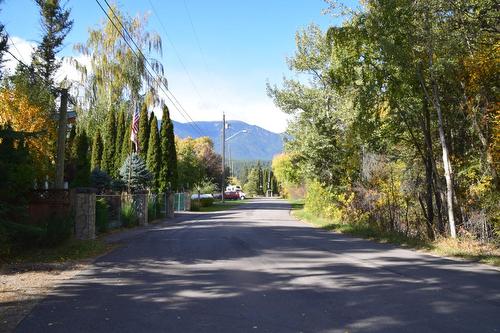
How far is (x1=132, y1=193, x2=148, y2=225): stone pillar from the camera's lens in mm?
25938

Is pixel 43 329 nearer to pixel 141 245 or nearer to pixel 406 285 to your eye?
pixel 406 285

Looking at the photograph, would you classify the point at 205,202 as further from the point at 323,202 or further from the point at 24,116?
the point at 24,116

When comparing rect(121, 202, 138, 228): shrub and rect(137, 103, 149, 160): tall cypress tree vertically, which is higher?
rect(137, 103, 149, 160): tall cypress tree

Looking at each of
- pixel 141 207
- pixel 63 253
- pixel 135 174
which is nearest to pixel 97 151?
pixel 135 174

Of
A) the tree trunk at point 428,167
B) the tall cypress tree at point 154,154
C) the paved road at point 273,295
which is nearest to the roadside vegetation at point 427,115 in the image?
the tree trunk at point 428,167

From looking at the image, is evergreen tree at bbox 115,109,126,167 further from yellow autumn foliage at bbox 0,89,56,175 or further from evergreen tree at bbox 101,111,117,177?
yellow autumn foliage at bbox 0,89,56,175

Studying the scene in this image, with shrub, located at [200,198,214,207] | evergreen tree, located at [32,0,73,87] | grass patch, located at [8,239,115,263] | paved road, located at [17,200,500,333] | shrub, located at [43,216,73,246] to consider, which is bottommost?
paved road, located at [17,200,500,333]

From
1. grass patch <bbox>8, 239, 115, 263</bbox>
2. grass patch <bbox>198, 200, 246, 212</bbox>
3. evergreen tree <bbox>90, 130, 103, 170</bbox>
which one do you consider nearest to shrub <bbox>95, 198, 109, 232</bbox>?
grass patch <bbox>8, 239, 115, 263</bbox>

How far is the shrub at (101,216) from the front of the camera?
19427 millimetres

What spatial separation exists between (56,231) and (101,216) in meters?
6.39

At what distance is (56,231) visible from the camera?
13305 mm

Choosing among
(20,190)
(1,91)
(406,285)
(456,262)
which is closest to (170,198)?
(1,91)

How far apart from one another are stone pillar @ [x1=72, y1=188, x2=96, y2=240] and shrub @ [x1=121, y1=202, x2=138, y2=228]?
22.6ft

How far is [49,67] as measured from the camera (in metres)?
39.9
